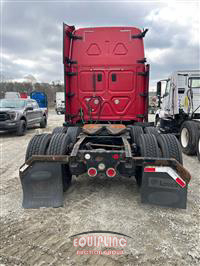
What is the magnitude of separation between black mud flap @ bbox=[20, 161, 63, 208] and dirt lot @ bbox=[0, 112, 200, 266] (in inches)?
5.6

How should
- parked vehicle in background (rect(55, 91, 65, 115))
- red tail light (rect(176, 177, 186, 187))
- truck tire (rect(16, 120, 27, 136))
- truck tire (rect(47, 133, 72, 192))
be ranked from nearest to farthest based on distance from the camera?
red tail light (rect(176, 177, 186, 187))
truck tire (rect(47, 133, 72, 192))
truck tire (rect(16, 120, 27, 136))
parked vehicle in background (rect(55, 91, 65, 115))

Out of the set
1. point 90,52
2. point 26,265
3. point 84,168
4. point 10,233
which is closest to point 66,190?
point 84,168

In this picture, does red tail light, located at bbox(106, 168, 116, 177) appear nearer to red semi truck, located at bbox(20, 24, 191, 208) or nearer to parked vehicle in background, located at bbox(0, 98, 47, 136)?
red semi truck, located at bbox(20, 24, 191, 208)

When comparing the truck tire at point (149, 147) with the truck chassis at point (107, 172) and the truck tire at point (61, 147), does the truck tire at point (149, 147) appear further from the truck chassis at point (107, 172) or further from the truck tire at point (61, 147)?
the truck tire at point (61, 147)

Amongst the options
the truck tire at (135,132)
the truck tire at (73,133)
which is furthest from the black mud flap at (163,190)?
the truck tire at (73,133)

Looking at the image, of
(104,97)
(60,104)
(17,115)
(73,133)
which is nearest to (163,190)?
(73,133)

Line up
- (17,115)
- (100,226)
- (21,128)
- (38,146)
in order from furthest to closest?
1. (21,128)
2. (17,115)
3. (38,146)
4. (100,226)

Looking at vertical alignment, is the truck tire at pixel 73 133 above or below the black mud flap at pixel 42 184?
above

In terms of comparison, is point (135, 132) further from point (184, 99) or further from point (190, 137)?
point (184, 99)

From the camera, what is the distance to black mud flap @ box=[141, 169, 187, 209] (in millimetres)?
2570

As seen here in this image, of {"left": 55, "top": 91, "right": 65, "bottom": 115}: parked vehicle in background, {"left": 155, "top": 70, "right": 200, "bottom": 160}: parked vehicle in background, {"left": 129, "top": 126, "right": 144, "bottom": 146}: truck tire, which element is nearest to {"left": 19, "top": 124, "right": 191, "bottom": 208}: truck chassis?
{"left": 129, "top": 126, "right": 144, "bottom": 146}: truck tire

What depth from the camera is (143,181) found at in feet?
8.66

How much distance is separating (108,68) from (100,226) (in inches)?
136

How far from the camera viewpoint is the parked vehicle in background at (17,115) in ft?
27.5
